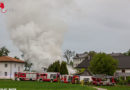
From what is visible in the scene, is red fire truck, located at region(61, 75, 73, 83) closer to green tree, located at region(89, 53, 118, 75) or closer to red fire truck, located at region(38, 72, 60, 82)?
red fire truck, located at region(38, 72, 60, 82)

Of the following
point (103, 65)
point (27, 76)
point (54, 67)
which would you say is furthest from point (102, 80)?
point (27, 76)

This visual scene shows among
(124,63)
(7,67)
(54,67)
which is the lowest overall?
(54,67)

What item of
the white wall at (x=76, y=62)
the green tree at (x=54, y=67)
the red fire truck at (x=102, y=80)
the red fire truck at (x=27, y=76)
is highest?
the white wall at (x=76, y=62)

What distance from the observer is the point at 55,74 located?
64562 mm

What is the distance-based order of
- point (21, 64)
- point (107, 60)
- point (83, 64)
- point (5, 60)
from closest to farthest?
point (107, 60) → point (5, 60) → point (21, 64) → point (83, 64)

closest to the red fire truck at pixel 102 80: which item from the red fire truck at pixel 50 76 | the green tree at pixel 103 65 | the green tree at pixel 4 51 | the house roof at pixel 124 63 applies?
the red fire truck at pixel 50 76

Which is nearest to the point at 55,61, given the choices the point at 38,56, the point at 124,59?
the point at 38,56

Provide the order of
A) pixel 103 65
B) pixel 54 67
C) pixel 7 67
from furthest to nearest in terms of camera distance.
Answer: pixel 7 67
pixel 54 67
pixel 103 65

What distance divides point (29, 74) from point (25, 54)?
8.17 m

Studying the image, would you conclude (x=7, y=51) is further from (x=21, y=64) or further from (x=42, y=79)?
(x=42, y=79)

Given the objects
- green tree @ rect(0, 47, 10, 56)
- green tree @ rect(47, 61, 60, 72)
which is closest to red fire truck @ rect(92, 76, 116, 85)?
green tree @ rect(47, 61, 60, 72)

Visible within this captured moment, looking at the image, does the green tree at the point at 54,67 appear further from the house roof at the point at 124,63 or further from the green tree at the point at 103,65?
the house roof at the point at 124,63

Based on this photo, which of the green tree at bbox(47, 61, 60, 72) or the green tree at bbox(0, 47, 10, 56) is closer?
the green tree at bbox(47, 61, 60, 72)

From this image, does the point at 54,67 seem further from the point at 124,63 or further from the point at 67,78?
the point at 124,63
